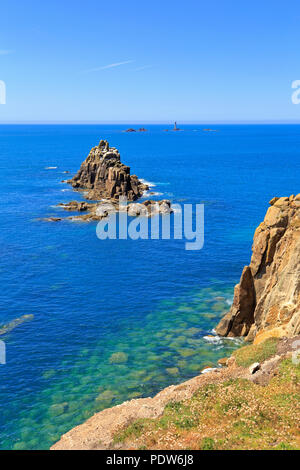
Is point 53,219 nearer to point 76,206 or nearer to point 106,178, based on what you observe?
point 76,206

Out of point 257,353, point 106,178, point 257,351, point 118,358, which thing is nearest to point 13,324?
point 118,358

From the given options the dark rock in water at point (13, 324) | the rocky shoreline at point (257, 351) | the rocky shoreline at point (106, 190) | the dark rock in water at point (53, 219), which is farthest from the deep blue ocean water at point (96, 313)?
the rocky shoreline at point (106, 190)

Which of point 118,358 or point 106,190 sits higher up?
point 106,190

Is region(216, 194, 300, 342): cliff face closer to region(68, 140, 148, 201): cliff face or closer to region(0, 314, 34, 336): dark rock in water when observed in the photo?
region(0, 314, 34, 336): dark rock in water

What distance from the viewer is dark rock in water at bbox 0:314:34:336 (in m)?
56.3

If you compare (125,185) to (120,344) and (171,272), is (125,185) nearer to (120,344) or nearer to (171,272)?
(171,272)

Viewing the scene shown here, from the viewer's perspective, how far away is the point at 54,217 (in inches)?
4560

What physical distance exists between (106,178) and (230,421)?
121 m

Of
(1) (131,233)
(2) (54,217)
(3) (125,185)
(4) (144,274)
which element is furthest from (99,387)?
(3) (125,185)

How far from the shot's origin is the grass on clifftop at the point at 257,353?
136ft

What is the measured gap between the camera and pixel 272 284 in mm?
51531

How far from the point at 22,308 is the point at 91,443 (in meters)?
34.9

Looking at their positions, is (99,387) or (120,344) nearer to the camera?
(99,387)

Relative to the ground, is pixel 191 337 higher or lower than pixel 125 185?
lower
